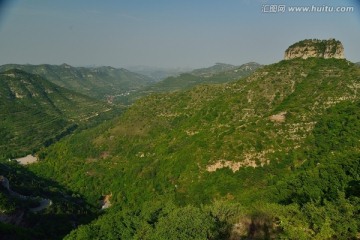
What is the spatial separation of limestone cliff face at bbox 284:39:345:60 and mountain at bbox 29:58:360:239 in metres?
3.14

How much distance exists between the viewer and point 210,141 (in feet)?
193

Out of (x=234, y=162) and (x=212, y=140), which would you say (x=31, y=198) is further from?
(x=234, y=162)

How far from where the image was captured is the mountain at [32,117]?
399 ft

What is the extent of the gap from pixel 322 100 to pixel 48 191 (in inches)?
1949

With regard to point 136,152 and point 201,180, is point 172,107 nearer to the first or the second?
point 136,152

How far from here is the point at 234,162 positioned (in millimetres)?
53062

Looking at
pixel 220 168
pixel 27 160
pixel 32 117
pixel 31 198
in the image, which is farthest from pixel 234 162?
pixel 32 117

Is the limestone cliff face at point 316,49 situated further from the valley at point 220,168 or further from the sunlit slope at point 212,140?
the sunlit slope at point 212,140

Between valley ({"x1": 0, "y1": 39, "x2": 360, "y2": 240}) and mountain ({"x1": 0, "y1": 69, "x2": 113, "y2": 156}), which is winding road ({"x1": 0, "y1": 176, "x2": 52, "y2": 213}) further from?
mountain ({"x1": 0, "y1": 69, "x2": 113, "y2": 156})

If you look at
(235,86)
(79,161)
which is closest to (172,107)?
(235,86)

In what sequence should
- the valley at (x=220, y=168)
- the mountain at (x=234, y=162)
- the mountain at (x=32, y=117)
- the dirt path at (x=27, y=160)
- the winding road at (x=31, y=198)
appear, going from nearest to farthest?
the mountain at (x=234, y=162) → the valley at (x=220, y=168) → the winding road at (x=31, y=198) → the dirt path at (x=27, y=160) → the mountain at (x=32, y=117)

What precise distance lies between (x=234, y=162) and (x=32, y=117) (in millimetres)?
114784

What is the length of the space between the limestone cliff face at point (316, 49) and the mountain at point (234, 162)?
314 centimetres

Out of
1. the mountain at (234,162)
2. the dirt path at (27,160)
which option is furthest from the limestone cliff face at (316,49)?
the dirt path at (27,160)
